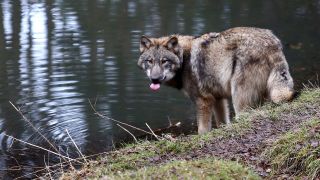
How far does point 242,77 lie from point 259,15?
40.8ft

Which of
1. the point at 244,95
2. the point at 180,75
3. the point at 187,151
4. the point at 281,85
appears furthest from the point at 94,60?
the point at 187,151

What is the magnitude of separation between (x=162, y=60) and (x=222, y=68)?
2.79ft

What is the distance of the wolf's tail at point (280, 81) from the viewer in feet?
23.4

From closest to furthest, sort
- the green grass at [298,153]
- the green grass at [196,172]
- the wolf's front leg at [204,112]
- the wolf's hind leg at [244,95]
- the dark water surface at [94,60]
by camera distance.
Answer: the green grass at [196,172] < the green grass at [298,153] < the wolf's hind leg at [244,95] < the wolf's front leg at [204,112] < the dark water surface at [94,60]

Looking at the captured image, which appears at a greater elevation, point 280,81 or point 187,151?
point 280,81

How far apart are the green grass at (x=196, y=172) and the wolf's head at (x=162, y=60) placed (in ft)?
9.17

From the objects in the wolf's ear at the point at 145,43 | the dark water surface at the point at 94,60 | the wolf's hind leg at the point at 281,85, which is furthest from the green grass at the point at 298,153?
the dark water surface at the point at 94,60

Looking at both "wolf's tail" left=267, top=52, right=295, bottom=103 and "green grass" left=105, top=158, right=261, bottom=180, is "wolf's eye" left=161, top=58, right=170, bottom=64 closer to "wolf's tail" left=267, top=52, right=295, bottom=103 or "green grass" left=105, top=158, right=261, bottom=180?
"wolf's tail" left=267, top=52, right=295, bottom=103

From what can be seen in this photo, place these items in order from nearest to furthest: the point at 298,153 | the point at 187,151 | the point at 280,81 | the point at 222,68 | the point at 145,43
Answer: the point at 298,153 < the point at 187,151 < the point at 280,81 < the point at 222,68 < the point at 145,43

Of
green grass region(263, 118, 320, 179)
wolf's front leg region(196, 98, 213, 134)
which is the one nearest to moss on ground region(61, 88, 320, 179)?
green grass region(263, 118, 320, 179)

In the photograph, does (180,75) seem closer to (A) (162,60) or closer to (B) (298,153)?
(A) (162,60)

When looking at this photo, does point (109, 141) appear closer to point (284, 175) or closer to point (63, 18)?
point (284, 175)

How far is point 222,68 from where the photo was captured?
7461 mm

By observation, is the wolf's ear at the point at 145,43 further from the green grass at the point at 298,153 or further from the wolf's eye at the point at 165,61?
the green grass at the point at 298,153
